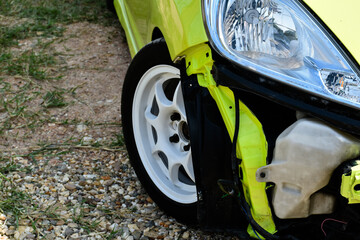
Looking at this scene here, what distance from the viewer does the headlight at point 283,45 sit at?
1.54 metres

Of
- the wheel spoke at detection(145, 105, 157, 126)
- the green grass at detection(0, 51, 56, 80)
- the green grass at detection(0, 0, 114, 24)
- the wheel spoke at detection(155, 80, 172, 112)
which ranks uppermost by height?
the wheel spoke at detection(155, 80, 172, 112)

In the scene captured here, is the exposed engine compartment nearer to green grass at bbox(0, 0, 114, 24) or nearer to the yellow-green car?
the yellow-green car

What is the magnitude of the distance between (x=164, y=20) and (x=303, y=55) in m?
0.73

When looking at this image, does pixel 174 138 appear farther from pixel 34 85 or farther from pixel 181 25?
pixel 34 85

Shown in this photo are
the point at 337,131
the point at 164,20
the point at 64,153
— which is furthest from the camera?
the point at 64,153

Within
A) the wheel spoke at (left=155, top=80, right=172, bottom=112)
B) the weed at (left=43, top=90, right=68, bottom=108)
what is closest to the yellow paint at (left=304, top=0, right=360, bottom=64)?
the wheel spoke at (left=155, top=80, right=172, bottom=112)

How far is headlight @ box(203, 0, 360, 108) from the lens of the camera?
5.07 ft

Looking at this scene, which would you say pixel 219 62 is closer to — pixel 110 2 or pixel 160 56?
pixel 160 56

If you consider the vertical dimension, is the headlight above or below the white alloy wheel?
above

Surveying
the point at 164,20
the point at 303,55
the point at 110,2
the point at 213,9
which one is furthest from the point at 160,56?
the point at 110,2

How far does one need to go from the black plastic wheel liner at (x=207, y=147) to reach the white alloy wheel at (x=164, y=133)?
0.28 meters

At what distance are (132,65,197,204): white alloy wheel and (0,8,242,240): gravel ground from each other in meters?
0.20

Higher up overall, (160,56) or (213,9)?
(213,9)

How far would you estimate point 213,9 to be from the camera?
1.70 metres
